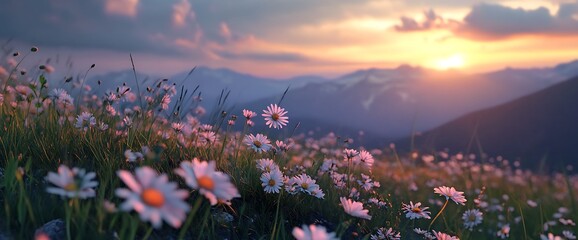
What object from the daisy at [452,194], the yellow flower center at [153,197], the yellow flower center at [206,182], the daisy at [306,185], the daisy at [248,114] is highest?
the yellow flower center at [153,197]

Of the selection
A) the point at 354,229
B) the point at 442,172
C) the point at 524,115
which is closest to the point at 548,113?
the point at 524,115

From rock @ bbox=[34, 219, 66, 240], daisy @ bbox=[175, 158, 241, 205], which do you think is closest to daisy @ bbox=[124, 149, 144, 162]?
rock @ bbox=[34, 219, 66, 240]

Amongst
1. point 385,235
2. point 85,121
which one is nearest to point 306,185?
point 385,235

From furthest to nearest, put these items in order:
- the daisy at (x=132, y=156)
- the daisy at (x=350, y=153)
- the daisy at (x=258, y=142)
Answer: the daisy at (x=350, y=153) → the daisy at (x=258, y=142) → the daisy at (x=132, y=156)

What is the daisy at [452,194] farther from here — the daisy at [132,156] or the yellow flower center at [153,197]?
the yellow flower center at [153,197]

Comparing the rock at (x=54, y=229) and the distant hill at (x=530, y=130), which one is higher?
the rock at (x=54, y=229)

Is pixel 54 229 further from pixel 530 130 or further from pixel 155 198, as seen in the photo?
pixel 530 130

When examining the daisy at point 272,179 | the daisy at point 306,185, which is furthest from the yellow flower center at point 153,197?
the daisy at point 306,185
